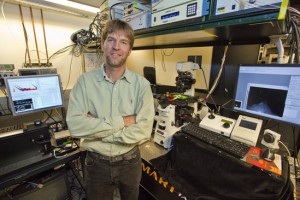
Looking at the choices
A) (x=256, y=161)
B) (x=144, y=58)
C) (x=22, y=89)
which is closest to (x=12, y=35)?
(x=22, y=89)

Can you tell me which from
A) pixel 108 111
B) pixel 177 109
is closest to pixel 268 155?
pixel 177 109

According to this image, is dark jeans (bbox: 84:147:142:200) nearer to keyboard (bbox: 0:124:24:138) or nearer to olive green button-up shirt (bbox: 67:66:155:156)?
olive green button-up shirt (bbox: 67:66:155:156)

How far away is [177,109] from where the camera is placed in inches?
55.1

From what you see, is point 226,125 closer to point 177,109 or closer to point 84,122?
point 177,109

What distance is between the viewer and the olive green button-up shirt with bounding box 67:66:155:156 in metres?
1.01

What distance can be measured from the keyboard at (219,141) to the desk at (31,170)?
1084 mm

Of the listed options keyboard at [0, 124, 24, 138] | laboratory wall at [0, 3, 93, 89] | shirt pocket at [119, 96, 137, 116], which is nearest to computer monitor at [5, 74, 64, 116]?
keyboard at [0, 124, 24, 138]

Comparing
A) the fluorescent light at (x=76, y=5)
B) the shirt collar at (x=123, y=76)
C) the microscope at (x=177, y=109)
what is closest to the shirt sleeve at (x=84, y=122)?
the shirt collar at (x=123, y=76)

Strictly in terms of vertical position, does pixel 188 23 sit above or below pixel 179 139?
above

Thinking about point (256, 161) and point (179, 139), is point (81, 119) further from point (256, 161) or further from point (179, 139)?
point (256, 161)

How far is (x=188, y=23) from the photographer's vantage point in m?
1.04

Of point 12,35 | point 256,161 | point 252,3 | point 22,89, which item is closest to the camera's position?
point 252,3

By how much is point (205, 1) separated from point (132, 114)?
2.98ft

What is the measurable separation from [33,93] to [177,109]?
158 cm
